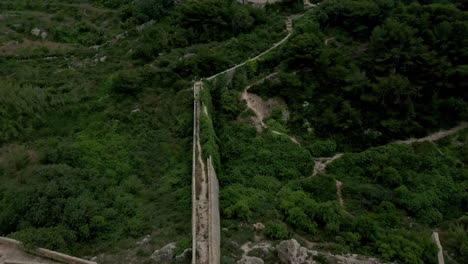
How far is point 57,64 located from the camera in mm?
34688

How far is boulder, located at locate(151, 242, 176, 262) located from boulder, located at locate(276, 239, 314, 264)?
517 centimetres

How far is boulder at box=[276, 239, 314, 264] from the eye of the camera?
52.5 ft

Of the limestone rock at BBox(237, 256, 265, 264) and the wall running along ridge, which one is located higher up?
the wall running along ridge

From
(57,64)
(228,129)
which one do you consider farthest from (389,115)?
(57,64)

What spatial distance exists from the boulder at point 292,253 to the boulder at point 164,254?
517cm

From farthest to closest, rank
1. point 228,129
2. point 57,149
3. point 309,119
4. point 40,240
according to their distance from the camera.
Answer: point 309,119 → point 228,129 → point 57,149 → point 40,240

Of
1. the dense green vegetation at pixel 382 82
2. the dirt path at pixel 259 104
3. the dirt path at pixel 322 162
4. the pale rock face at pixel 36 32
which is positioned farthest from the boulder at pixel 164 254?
the pale rock face at pixel 36 32

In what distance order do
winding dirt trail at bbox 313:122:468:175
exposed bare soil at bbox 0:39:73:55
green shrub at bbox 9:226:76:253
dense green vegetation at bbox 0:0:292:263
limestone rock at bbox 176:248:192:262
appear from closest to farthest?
limestone rock at bbox 176:248:192:262 → green shrub at bbox 9:226:76:253 → dense green vegetation at bbox 0:0:292:263 → winding dirt trail at bbox 313:122:468:175 → exposed bare soil at bbox 0:39:73:55

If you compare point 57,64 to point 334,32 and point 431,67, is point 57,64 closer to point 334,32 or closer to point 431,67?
point 334,32

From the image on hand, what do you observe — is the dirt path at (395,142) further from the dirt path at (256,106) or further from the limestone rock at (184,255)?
the limestone rock at (184,255)

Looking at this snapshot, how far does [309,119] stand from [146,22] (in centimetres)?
2339

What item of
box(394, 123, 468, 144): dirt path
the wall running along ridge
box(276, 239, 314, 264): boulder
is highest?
the wall running along ridge

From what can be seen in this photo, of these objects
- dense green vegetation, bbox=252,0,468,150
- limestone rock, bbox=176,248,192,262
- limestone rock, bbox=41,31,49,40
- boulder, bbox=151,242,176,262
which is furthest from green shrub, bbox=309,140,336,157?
limestone rock, bbox=41,31,49,40

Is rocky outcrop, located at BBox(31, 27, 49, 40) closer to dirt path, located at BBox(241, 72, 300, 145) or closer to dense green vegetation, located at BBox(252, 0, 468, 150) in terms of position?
dirt path, located at BBox(241, 72, 300, 145)
